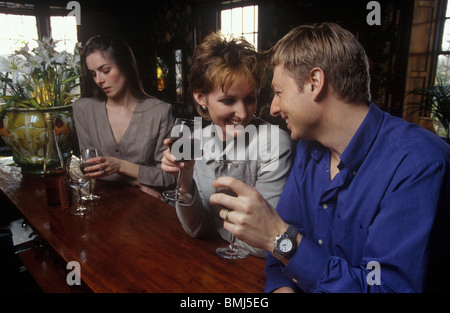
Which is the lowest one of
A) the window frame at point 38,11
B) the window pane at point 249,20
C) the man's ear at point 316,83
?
the man's ear at point 316,83

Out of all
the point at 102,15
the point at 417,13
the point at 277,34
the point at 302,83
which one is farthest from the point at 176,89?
the point at 302,83

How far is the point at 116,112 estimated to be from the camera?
6.70 feet

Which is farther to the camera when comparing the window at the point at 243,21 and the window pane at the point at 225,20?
the window pane at the point at 225,20

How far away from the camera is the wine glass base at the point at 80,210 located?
118 centimetres

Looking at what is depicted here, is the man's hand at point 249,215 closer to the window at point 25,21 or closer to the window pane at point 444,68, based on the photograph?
the window pane at point 444,68

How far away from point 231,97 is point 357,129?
56 centimetres

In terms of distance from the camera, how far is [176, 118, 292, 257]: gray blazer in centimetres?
102

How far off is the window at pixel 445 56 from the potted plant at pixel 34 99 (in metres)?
3.87

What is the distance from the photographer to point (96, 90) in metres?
2.05

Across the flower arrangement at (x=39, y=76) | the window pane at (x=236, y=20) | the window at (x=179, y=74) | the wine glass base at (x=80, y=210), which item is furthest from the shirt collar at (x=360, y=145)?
the window at (x=179, y=74)

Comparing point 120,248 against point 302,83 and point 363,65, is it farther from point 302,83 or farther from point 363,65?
point 363,65

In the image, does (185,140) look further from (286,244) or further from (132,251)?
(286,244)

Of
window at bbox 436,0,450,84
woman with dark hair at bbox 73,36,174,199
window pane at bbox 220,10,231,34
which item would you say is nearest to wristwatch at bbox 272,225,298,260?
woman with dark hair at bbox 73,36,174,199

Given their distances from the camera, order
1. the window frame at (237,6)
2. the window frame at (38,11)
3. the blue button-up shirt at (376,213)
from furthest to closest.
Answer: the window frame at (38,11) → the window frame at (237,6) → the blue button-up shirt at (376,213)
